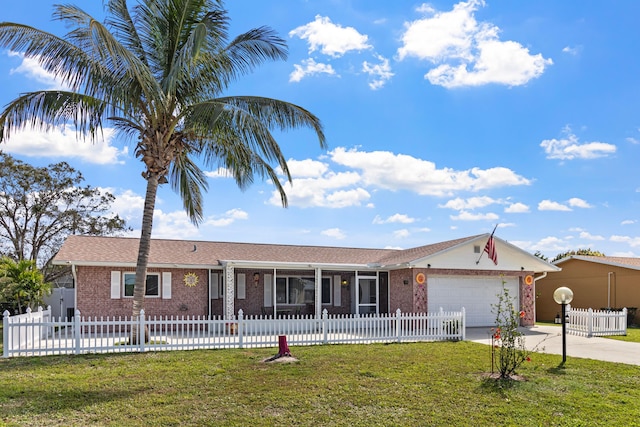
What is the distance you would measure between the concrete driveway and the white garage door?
150 cm

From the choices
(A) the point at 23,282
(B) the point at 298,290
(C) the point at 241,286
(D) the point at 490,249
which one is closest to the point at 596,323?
(D) the point at 490,249

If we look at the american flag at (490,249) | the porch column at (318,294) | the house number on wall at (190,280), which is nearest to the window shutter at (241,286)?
the house number on wall at (190,280)

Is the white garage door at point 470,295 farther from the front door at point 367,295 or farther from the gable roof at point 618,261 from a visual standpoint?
the gable roof at point 618,261

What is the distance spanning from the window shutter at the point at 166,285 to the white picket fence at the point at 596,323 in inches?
585

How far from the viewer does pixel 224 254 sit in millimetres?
22016

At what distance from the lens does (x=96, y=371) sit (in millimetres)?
10391

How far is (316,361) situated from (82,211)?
29.2 meters

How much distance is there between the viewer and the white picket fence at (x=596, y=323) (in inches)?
713

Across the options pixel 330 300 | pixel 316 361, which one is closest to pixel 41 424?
pixel 316 361

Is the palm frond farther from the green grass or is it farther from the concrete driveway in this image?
the concrete driveway

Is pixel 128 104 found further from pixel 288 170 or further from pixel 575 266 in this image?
pixel 575 266

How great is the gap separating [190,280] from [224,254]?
2.11 metres

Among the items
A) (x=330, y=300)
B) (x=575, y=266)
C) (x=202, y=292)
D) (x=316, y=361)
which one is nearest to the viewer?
(x=316, y=361)

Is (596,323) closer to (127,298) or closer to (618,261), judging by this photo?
(618,261)
